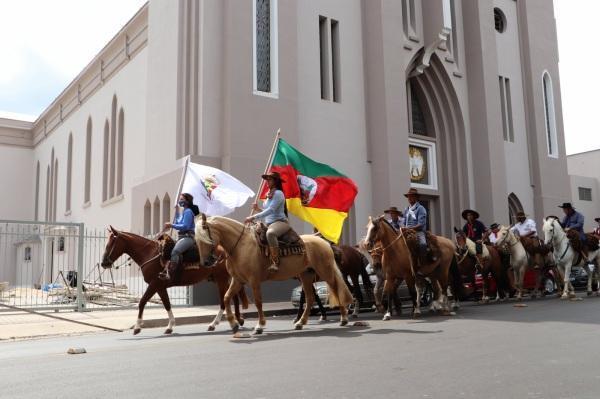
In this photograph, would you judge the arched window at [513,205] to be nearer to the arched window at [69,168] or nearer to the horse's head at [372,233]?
the horse's head at [372,233]

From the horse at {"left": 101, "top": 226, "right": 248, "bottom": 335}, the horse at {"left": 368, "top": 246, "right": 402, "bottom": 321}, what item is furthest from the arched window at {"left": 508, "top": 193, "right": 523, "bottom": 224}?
the horse at {"left": 101, "top": 226, "right": 248, "bottom": 335}

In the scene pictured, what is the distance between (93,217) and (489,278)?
2195cm

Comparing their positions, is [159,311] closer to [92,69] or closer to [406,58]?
[406,58]

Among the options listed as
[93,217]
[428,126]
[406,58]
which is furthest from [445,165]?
[93,217]

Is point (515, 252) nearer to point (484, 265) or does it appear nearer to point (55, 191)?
point (484, 265)

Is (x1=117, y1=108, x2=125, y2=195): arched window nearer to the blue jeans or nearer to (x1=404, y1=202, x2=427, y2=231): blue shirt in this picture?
the blue jeans

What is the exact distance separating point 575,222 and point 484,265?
3600mm

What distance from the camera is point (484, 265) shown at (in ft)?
51.3

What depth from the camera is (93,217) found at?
31094 mm

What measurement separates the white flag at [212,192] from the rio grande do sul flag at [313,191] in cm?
99

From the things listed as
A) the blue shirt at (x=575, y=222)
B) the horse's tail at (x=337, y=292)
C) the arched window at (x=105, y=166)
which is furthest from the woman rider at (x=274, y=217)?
the arched window at (x=105, y=166)

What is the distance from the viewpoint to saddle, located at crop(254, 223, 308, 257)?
32.6 ft

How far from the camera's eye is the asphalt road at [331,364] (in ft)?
16.7

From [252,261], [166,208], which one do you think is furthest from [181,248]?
[166,208]
